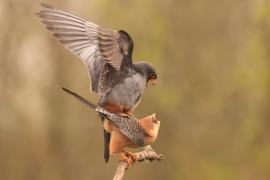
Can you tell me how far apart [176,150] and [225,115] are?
38.9 inches

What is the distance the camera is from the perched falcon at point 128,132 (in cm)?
384

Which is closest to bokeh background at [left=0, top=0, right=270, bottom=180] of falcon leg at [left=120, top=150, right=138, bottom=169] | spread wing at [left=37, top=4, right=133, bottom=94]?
falcon leg at [left=120, top=150, right=138, bottom=169]

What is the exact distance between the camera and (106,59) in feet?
12.1

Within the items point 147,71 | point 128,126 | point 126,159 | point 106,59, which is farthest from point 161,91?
point 106,59

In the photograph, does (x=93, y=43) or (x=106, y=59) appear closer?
(x=106, y=59)

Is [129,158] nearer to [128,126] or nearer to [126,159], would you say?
[126,159]

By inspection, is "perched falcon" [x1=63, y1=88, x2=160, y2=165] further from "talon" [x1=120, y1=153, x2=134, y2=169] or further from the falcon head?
the falcon head

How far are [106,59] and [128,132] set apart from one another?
37 cm

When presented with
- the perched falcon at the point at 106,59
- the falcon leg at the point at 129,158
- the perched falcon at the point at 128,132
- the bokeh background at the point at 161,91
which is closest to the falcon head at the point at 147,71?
the perched falcon at the point at 106,59

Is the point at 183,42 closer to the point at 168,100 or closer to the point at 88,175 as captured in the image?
the point at 168,100

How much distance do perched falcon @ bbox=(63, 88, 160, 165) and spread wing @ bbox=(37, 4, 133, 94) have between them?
0.15 metres

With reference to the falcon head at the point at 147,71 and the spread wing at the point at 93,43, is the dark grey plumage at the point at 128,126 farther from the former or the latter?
the falcon head at the point at 147,71

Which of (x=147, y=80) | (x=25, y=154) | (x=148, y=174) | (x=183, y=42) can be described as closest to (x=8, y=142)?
(x=25, y=154)

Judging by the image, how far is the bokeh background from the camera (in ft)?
35.8
